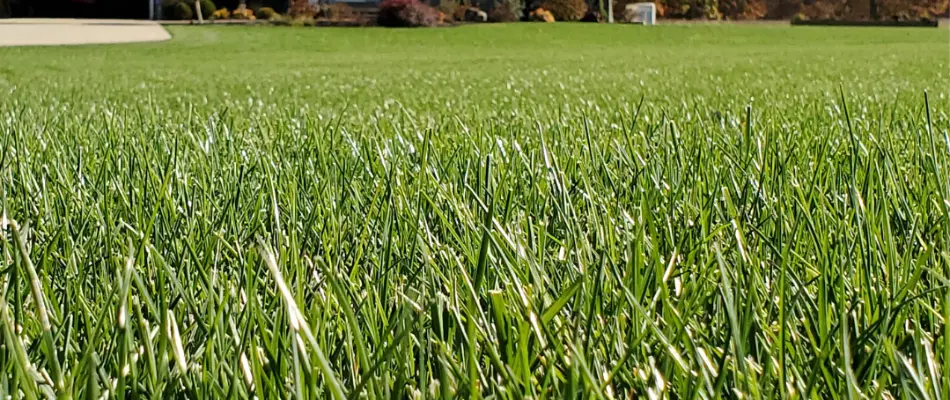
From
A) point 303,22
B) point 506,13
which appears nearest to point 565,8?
point 506,13

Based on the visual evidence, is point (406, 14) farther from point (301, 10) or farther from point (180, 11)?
point (180, 11)

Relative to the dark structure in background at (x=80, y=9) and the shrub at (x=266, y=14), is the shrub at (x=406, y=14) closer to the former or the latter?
the shrub at (x=266, y=14)

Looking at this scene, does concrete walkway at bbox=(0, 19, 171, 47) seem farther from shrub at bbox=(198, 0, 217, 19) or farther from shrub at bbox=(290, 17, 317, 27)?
shrub at bbox=(198, 0, 217, 19)

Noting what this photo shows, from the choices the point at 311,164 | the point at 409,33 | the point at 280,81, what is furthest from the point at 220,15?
the point at 311,164

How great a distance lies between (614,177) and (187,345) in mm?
1233

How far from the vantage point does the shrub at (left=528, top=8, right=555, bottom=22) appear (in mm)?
39991

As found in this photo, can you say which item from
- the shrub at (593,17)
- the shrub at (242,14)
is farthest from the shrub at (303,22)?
the shrub at (593,17)

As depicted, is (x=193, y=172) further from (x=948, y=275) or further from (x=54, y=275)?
(x=948, y=275)

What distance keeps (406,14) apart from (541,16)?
6.69m

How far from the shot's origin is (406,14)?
35906mm

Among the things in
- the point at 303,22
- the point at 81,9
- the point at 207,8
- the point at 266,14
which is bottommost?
the point at 303,22

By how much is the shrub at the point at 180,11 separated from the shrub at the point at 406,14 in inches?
459

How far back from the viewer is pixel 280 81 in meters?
11.0

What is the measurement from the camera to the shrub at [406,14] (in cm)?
3578
